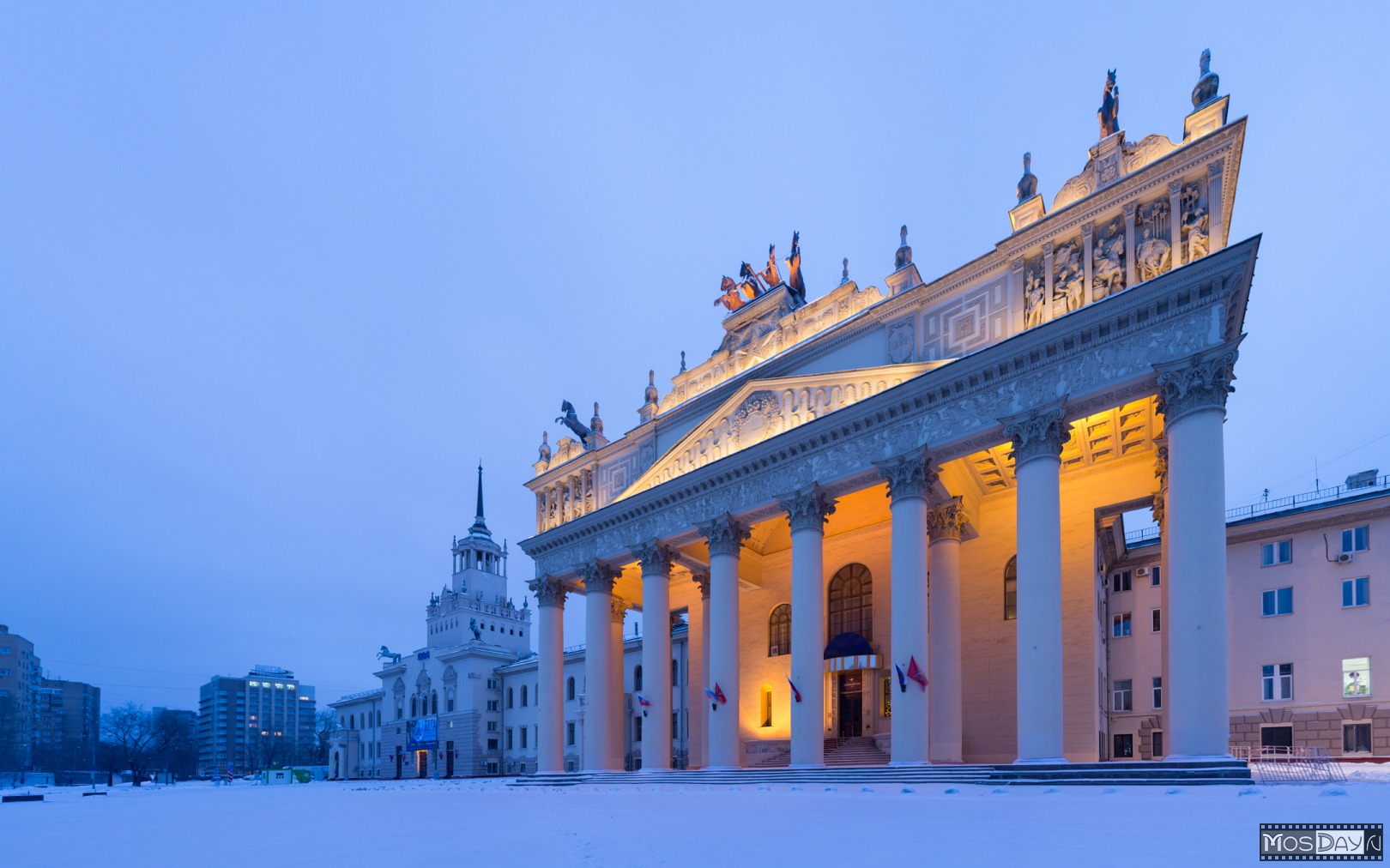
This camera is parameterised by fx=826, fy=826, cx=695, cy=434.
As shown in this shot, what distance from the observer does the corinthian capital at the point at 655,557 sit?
32.3 metres

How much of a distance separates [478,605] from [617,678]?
150ft

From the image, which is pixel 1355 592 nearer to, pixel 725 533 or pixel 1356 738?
pixel 1356 738

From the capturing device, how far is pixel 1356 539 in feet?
94.2

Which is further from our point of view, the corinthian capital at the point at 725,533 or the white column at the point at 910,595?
the corinthian capital at the point at 725,533

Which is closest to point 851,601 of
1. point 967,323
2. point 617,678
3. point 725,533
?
point 725,533

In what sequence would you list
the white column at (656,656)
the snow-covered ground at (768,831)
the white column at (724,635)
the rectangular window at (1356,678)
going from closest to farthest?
the snow-covered ground at (768,831) → the rectangular window at (1356,678) → the white column at (724,635) → the white column at (656,656)

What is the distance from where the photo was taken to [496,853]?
26.2ft

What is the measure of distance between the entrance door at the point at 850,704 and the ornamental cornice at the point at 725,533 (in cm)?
750

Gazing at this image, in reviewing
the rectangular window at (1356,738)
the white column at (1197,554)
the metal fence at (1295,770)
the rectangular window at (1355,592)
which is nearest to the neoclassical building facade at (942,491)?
the white column at (1197,554)

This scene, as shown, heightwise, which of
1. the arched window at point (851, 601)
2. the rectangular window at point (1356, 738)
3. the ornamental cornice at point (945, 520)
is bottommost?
the rectangular window at point (1356, 738)

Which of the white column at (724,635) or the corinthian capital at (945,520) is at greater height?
the corinthian capital at (945,520)

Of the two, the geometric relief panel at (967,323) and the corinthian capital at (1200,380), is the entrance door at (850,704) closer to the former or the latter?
the geometric relief panel at (967,323)

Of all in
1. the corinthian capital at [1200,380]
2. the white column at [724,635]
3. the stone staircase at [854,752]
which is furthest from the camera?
the stone staircase at [854,752]

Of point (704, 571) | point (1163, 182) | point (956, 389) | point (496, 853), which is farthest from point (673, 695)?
point (496, 853)
